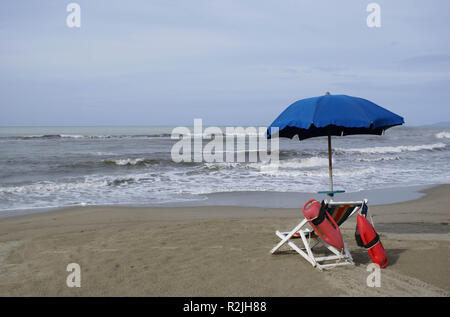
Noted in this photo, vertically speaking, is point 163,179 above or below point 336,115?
below

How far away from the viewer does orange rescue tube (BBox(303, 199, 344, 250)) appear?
4.39m

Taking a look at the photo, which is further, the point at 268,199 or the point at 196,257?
the point at 268,199

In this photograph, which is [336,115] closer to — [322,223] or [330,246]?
[322,223]

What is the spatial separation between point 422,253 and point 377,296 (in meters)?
1.76

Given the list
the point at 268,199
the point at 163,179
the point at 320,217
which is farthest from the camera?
the point at 163,179

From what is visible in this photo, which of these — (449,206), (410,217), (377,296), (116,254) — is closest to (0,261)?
(116,254)

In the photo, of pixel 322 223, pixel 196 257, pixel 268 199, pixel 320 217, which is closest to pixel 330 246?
pixel 322 223

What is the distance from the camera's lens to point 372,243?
4.62m

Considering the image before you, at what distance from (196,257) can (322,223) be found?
1.68 meters

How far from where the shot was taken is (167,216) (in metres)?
8.11

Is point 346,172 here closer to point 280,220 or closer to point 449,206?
point 449,206

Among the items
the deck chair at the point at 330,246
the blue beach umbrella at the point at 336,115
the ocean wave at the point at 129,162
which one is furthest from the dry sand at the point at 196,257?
the ocean wave at the point at 129,162

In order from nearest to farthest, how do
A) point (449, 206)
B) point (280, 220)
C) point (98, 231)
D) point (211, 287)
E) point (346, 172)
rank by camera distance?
point (211, 287)
point (98, 231)
point (280, 220)
point (449, 206)
point (346, 172)

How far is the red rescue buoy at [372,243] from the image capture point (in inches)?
181
